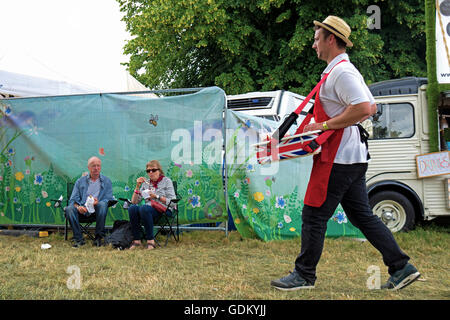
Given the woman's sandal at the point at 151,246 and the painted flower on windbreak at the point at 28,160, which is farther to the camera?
the painted flower on windbreak at the point at 28,160

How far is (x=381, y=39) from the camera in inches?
552

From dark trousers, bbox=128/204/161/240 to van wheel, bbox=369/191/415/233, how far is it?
3.56 m

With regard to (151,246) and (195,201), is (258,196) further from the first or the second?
(151,246)

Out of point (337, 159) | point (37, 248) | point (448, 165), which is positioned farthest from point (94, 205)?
point (448, 165)

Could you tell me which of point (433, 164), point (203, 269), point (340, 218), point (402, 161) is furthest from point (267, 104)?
point (203, 269)

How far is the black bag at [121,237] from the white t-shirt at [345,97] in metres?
3.71

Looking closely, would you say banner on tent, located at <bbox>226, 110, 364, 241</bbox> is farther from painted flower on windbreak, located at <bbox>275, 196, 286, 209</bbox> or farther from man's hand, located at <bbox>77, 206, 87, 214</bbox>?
man's hand, located at <bbox>77, 206, 87, 214</bbox>

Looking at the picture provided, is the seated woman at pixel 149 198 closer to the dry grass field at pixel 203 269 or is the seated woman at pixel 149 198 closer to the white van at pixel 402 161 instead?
the dry grass field at pixel 203 269

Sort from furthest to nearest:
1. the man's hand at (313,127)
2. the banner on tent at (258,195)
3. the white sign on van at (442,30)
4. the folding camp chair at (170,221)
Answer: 1. the white sign on van at (442,30)
2. the banner on tent at (258,195)
3. the folding camp chair at (170,221)
4. the man's hand at (313,127)

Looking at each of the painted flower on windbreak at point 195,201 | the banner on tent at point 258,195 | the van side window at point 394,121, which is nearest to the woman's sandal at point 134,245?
the painted flower on windbreak at point 195,201

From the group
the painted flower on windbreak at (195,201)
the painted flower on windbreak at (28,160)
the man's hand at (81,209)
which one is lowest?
the man's hand at (81,209)

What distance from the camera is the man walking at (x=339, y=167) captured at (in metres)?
3.39

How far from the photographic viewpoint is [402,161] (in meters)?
7.61

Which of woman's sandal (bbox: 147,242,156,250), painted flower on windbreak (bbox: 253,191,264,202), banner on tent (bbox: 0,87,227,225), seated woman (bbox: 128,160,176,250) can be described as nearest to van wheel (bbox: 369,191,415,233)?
painted flower on windbreak (bbox: 253,191,264,202)
